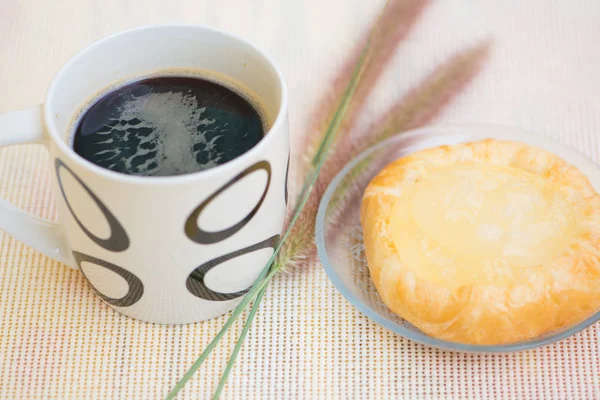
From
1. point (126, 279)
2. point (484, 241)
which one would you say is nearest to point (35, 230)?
point (126, 279)

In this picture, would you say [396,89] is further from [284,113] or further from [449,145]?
[284,113]

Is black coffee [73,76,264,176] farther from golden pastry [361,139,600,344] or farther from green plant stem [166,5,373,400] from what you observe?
golden pastry [361,139,600,344]

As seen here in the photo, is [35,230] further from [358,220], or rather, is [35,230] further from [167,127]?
[358,220]

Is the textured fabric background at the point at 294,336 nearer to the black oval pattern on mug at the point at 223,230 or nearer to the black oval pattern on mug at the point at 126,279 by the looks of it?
the black oval pattern on mug at the point at 126,279

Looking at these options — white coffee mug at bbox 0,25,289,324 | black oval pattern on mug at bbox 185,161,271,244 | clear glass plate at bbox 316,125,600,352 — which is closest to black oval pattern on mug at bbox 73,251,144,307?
white coffee mug at bbox 0,25,289,324

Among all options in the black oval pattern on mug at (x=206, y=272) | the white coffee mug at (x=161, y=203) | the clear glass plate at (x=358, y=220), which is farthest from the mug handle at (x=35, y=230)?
the clear glass plate at (x=358, y=220)

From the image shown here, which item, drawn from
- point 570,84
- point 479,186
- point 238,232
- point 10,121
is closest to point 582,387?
point 479,186
